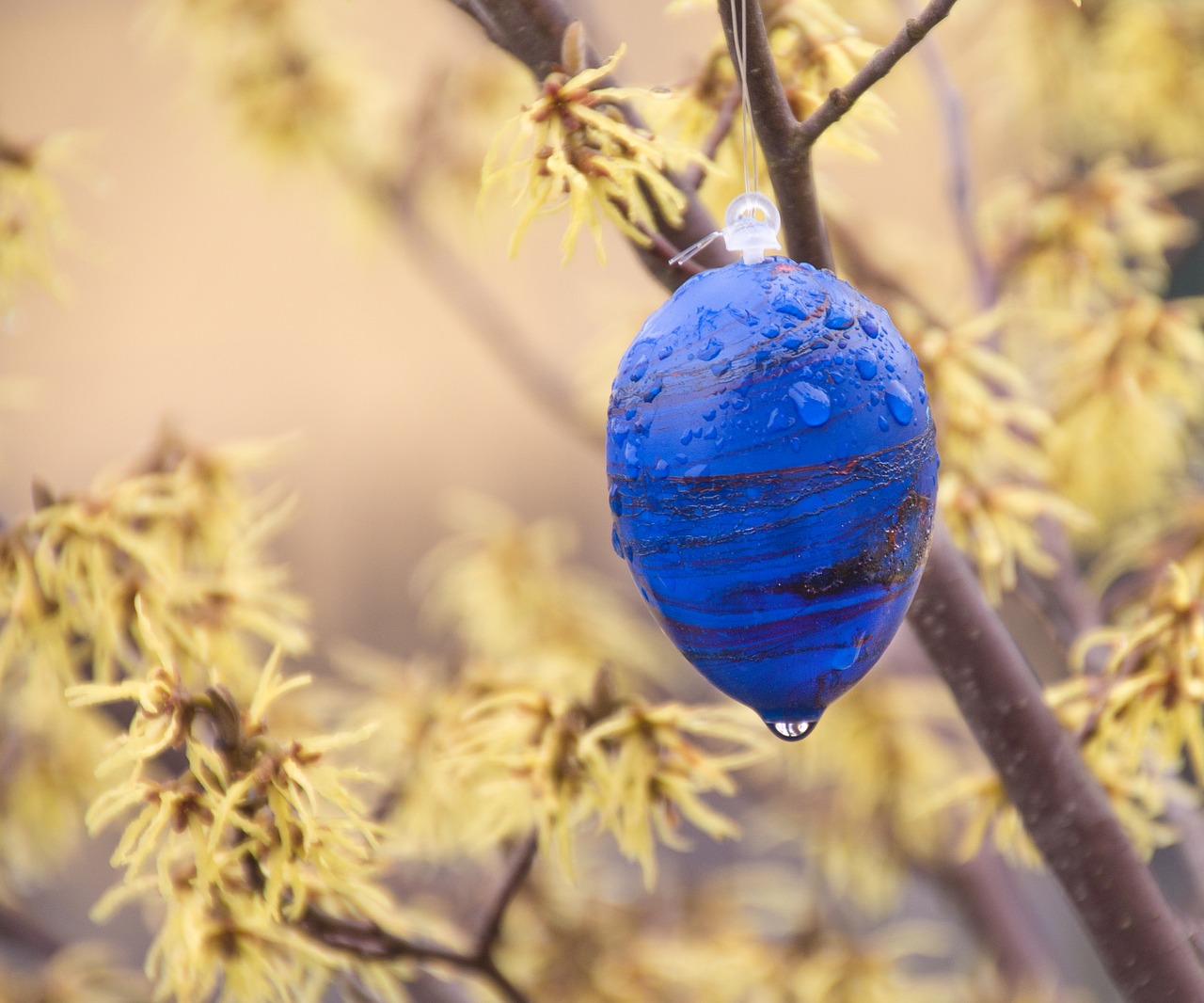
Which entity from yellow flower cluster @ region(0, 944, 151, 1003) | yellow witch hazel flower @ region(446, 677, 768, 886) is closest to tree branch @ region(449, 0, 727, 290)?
yellow witch hazel flower @ region(446, 677, 768, 886)

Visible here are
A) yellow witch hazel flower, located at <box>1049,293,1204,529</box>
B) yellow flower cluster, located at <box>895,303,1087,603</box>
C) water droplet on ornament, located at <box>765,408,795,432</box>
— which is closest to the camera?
water droplet on ornament, located at <box>765,408,795,432</box>

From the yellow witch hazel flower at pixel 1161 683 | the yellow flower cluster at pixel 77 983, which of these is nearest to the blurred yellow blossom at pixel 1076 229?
the yellow witch hazel flower at pixel 1161 683

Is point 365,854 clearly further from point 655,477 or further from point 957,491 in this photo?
point 957,491

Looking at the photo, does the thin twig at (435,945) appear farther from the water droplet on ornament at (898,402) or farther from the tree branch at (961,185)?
the tree branch at (961,185)

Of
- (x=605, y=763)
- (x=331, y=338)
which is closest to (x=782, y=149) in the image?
(x=605, y=763)

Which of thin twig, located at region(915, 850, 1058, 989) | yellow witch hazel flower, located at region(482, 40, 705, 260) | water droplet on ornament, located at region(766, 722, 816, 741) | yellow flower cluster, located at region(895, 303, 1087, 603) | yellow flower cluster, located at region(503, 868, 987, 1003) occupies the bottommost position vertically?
thin twig, located at region(915, 850, 1058, 989)

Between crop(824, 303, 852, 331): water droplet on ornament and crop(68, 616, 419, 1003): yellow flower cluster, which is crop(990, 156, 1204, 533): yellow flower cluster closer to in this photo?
crop(824, 303, 852, 331): water droplet on ornament
